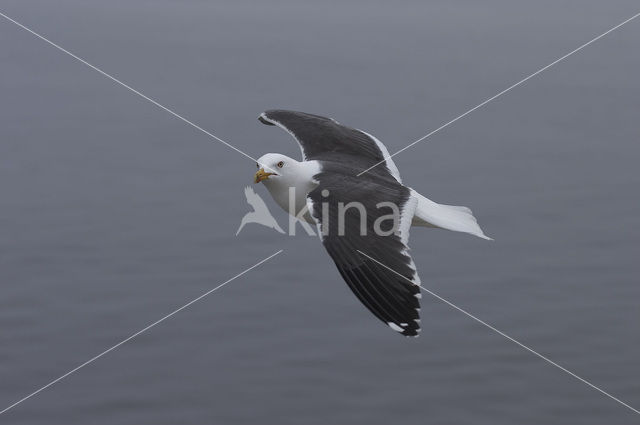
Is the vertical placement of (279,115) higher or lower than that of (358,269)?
higher

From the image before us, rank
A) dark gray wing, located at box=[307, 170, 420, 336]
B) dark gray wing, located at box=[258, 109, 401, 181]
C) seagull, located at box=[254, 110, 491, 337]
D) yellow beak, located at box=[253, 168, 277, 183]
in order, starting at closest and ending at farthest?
dark gray wing, located at box=[307, 170, 420, 336] < seagull, located at box=[254, 110, 491, 337] < yellow beak, located at box=[253, 168, 277, 183] < dark gray wing, located at box=[258, 109, 401, 181]

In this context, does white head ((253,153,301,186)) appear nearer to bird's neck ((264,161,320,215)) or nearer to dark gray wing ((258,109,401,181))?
bird's neck ((264,161,320,215))

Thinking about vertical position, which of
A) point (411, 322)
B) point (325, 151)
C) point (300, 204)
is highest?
point (325, 151)

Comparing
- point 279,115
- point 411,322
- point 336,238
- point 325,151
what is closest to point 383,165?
point 325,151

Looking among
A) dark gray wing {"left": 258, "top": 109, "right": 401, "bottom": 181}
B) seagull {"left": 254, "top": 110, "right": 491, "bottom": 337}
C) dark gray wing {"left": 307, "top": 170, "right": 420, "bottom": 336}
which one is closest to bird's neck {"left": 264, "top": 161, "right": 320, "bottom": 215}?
seagull {"left": 254, "top": 110, "right": 491, "bottom": 337}

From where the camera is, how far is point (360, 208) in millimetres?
11633

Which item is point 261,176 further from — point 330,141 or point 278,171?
point 330,141

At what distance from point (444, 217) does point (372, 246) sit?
5.91 feet

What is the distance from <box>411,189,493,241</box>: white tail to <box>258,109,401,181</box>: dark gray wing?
2.01ft

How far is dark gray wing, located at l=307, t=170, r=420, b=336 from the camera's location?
34.2 ft

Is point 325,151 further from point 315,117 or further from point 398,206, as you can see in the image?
point 398,206

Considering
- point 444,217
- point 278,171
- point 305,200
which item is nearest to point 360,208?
point 305,200

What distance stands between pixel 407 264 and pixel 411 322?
0.73 m

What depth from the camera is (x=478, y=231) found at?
1260cm
